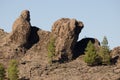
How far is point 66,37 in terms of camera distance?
632 ft

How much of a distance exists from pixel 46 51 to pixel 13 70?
874 inches

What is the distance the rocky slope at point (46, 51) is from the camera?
591 ft

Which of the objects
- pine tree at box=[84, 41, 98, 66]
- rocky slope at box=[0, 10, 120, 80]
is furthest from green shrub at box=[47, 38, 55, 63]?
pine tree at box=[84, 41, 98, 66]

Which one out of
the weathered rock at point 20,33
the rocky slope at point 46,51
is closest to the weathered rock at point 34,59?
the rocky slope at point 46,51

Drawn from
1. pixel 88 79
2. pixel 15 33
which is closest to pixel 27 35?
pixel 15 33

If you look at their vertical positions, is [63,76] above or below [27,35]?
below

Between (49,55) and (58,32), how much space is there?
42.5ft

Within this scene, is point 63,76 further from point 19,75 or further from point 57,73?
point 19,75

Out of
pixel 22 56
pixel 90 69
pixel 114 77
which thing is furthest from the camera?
pixel 22 56

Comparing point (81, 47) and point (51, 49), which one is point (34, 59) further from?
point (81, 47)

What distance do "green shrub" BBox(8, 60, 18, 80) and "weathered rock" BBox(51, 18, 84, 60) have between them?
1805 cm

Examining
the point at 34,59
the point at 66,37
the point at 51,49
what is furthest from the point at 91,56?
the point at 34,59

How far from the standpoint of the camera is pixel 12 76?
579ft

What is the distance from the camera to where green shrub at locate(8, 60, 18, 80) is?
175738 millimetres
